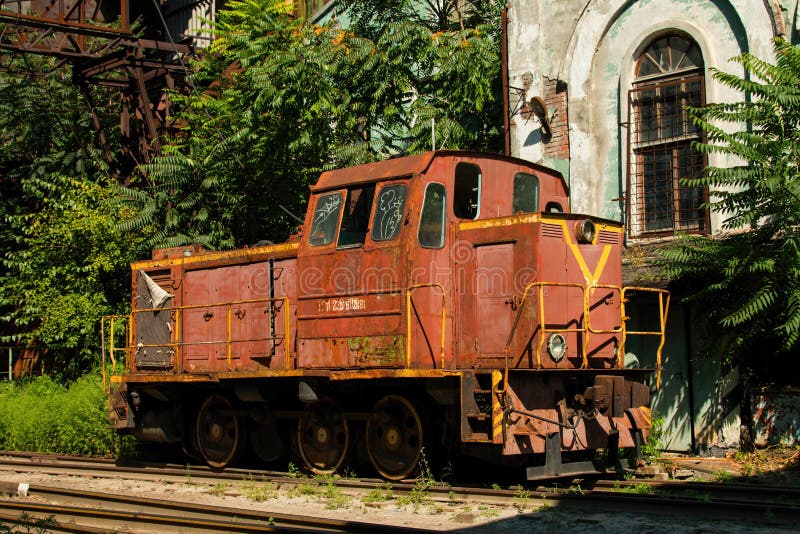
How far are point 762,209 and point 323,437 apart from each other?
20.6 ft

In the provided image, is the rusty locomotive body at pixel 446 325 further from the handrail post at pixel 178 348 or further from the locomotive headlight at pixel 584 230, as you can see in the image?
the handrail post at pixel 178 348

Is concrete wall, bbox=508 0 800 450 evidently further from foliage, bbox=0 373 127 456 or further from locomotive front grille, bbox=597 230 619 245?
foliage, bbox=0 373 127 456

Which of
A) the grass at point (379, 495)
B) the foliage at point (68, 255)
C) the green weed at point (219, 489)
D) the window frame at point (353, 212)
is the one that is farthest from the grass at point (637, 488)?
the foliage at point (68, 255)

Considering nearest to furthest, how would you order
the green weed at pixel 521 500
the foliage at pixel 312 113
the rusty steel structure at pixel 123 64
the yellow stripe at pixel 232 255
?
the green weed at pixel 521 500
the yellow stripe at pixel 232 255
the foliage at pixel 312 113
the rusty steel structure at pixel 123 64

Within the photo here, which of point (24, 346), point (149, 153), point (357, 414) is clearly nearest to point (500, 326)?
point (357, 414)

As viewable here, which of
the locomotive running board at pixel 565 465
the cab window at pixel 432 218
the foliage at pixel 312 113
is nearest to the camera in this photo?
the locomotive running board at pixel 565 465

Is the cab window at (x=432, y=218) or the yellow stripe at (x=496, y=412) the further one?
the cab window at (x=432, y=218)

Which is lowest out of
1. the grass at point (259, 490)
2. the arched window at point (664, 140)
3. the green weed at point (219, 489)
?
the green weed at point (219, 489)

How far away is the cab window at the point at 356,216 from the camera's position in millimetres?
10977

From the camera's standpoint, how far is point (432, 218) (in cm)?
1052

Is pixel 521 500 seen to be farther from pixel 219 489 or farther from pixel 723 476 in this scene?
pixel 219 489

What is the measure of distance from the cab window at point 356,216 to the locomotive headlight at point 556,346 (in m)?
2.61

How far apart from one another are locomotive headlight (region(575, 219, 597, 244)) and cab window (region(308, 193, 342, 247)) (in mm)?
2931

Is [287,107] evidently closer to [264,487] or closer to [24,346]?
[264,487]
